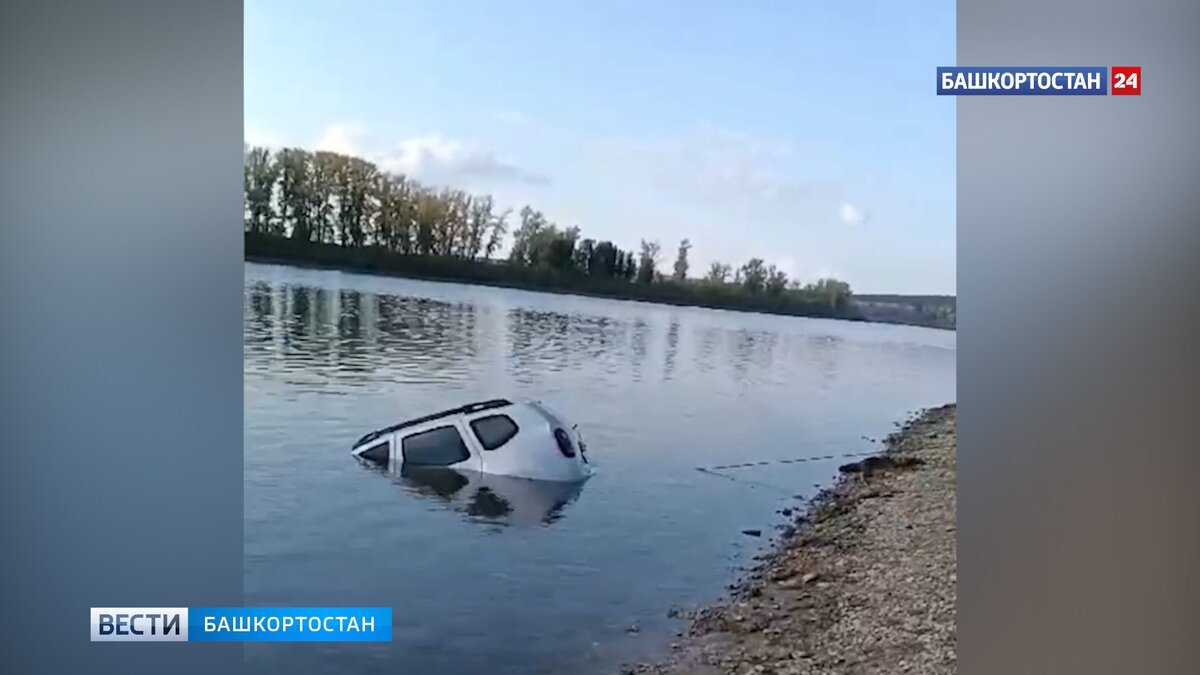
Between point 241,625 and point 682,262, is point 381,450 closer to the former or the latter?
point 241,625

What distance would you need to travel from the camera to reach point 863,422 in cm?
252

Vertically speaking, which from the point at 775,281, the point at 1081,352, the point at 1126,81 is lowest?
the point at 1081,352

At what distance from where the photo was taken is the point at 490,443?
8.19 feet

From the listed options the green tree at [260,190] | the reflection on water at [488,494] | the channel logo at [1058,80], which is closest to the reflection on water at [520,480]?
the reflection on water at [488,494]

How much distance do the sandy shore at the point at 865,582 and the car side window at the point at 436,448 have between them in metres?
0.61

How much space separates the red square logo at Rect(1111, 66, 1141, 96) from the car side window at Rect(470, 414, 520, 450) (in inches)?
58.3

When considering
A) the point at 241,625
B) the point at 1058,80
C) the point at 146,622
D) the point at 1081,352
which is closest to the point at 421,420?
the point at 241,625

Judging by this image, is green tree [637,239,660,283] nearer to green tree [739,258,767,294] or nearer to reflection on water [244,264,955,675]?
reflection on water [244,264,955,675]

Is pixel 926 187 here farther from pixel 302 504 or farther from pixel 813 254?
pixel 302 504

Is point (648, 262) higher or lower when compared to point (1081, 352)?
higher

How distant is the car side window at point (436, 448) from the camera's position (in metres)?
2.48

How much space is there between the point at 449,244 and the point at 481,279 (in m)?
0.10

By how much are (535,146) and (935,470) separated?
1110mm

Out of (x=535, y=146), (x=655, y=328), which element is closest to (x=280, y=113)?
(x=535, y=146)
